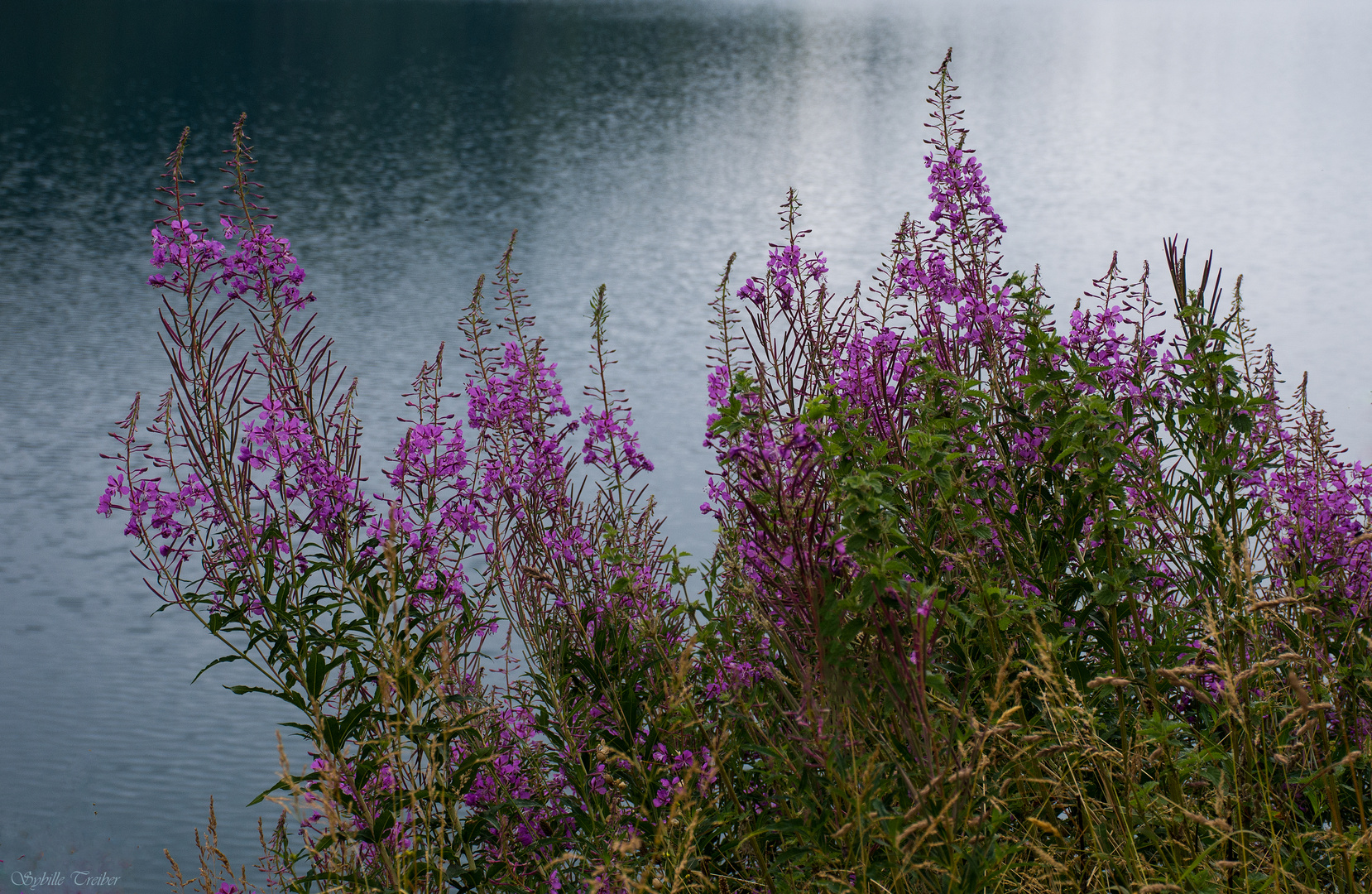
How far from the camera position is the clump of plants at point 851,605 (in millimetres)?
2242

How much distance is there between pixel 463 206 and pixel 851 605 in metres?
19.9

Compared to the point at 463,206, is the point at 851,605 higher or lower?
higher

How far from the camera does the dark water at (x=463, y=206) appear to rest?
7297 mm

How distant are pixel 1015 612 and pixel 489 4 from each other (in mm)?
71495

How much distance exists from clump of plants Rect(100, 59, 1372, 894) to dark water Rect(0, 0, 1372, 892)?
3.68 m

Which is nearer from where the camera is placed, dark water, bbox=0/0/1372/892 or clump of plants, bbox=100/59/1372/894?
clump of plants, bbox=100/59/1372/894

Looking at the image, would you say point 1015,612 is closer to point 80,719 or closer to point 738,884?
point 738,884

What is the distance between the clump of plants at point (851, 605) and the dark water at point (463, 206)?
3683 millimetres

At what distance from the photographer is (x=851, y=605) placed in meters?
2.12

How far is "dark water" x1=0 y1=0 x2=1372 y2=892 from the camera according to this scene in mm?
7297

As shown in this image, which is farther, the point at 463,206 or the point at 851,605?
the point at 463,206

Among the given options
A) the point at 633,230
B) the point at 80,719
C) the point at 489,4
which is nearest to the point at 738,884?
the point at 80,719

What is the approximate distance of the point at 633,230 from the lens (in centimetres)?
1905

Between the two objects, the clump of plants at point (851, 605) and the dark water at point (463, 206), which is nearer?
the clump of plants at point (851, 605)
